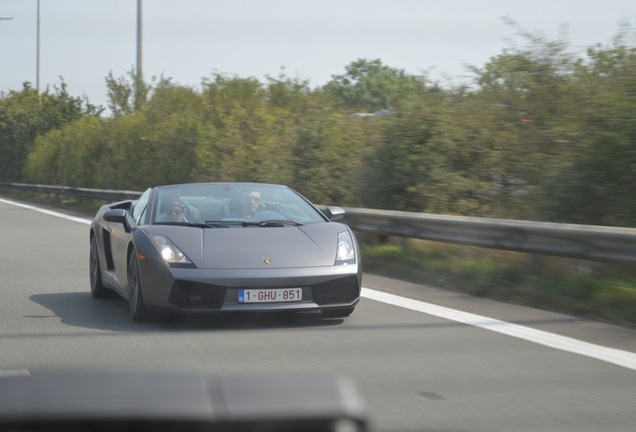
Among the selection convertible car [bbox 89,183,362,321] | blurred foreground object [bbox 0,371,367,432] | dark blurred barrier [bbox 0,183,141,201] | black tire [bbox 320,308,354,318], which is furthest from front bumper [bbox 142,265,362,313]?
dark blurred barrier [bbox 0,183,141,201]

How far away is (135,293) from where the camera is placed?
8562 mm

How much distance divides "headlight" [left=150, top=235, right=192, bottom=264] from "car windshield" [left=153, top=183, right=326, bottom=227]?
1.79ft

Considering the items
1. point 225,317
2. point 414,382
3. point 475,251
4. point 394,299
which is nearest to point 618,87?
point 475,251

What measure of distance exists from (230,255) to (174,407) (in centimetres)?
673

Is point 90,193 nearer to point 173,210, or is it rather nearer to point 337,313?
point 173,210

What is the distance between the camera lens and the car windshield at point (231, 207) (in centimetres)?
907

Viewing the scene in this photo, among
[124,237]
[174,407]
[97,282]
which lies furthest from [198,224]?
[174,407]

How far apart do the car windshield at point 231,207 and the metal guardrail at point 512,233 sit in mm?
2405

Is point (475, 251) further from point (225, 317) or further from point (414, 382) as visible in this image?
point (414, 382)

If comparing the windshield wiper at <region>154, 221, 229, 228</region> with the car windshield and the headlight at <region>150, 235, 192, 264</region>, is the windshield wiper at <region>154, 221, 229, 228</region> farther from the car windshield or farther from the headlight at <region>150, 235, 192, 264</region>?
the headlight at <region>150, 235, 192, 264</region>

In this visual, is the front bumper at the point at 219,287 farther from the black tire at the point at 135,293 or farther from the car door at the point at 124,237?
the car door at the point at 124,237

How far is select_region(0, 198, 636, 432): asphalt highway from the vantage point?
17.5 feet

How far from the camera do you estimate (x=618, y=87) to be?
39.5ft

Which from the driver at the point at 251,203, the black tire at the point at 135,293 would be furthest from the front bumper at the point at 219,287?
the driver at the point at 251,203
